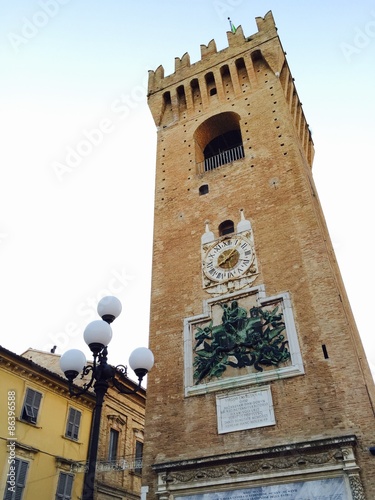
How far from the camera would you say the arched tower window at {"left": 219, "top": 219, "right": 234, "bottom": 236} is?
1472 cm

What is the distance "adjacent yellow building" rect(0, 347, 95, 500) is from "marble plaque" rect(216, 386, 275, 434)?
6.77 m

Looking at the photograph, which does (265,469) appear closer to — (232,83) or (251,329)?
(251,329)

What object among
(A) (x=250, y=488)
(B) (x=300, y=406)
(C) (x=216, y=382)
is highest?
(C) (x=216, y=382)

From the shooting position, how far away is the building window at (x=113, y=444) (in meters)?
17.3

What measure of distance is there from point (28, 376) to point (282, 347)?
8.65 metres

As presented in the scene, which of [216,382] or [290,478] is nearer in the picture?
[290,478]

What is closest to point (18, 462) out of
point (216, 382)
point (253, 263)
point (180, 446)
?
point (180, 446)

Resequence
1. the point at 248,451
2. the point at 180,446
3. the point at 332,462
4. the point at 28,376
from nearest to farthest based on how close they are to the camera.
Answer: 1. the point at 332,462
2. the point at 248,451
3. the point at 180,446
4. the point at 28,376

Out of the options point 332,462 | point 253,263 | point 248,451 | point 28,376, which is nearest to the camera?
point 332,462

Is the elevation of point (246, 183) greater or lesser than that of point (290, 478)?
greater

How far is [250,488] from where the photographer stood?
31.9 ft

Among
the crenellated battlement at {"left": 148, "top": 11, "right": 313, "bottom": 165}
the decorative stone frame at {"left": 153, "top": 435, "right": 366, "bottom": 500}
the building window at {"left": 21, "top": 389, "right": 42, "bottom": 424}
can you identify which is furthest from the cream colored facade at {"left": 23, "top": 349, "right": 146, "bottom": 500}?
the crenellated battlement at {"left": 148, "top": 11, "right": 313, "bottom": 165}

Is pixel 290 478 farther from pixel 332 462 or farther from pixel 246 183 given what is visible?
pixel 246 183

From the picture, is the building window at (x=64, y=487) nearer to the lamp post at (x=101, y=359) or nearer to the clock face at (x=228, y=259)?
the clock face at (x=228, y=259)
